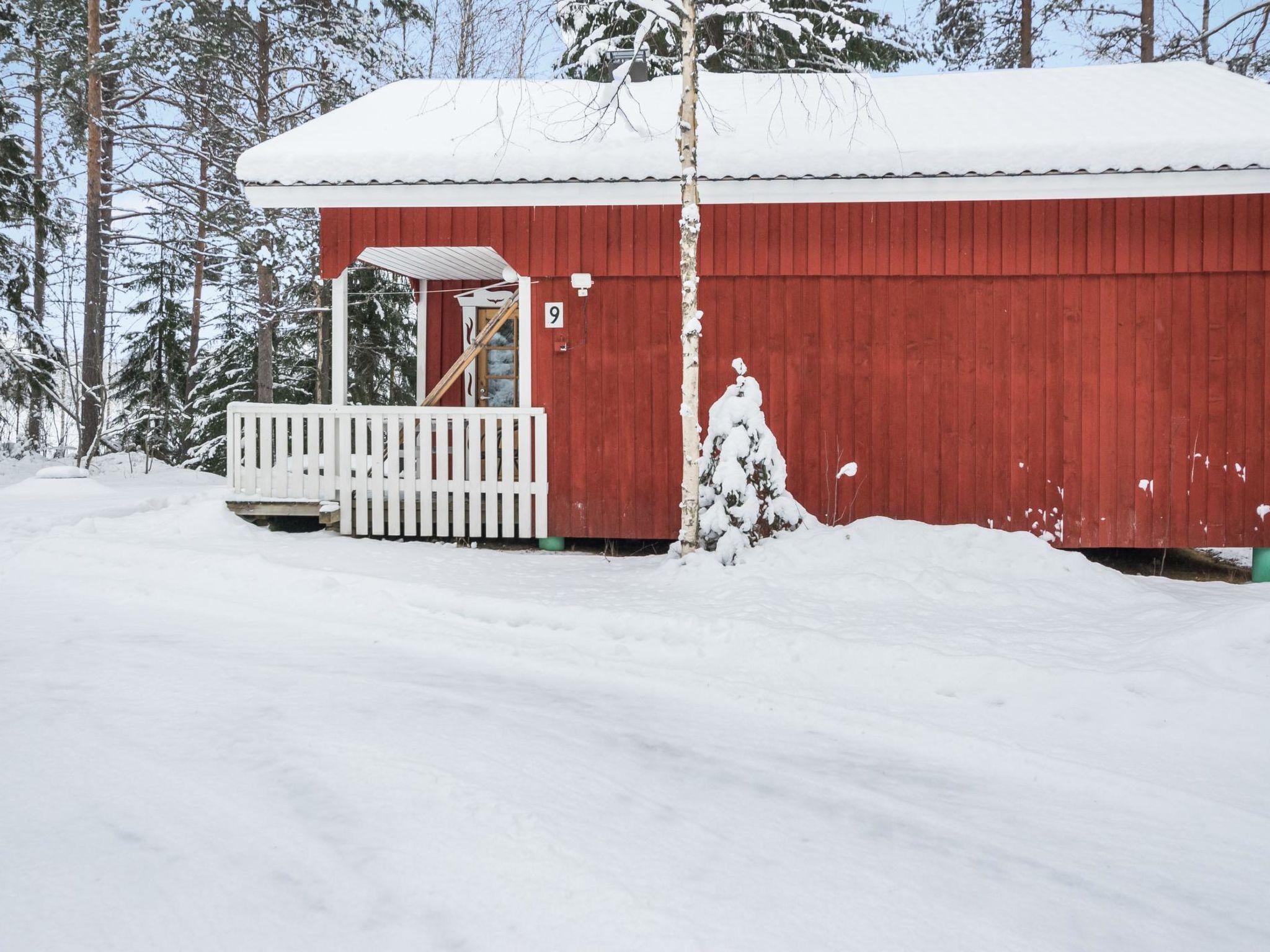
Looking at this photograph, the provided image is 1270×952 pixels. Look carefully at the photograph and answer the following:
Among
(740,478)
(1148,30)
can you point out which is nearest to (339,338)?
(740,478)

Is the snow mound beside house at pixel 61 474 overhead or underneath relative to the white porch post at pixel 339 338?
underneath

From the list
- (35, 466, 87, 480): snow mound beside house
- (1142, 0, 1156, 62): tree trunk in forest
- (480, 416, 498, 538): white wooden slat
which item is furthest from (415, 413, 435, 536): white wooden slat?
(1142, 0, 1156, 62): tree trunk in forest

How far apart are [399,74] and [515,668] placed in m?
15.0

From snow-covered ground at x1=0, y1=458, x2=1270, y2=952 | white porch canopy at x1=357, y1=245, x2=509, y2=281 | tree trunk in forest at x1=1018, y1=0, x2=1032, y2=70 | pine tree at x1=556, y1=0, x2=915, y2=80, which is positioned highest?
tree trunk in forest at x1=1018, y1=0, x2=1032, y2=70

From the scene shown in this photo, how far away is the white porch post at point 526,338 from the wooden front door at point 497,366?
290 cm

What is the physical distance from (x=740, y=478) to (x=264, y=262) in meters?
11.0

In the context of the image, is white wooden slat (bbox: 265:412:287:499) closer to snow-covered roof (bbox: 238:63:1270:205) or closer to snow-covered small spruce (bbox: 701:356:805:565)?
snow-covered roof (bbox: 238:63:1270:205)

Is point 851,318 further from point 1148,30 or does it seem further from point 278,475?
point 1148,30

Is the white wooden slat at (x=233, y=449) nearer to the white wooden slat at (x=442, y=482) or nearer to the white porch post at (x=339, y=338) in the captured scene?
the white porch post at (x=339, y=338)

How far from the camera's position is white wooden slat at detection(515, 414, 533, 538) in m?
8.38

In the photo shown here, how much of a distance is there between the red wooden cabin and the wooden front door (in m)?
2.91

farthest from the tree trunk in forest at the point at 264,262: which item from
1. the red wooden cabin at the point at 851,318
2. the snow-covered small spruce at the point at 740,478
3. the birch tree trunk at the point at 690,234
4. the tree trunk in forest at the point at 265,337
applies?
the snow-covered small spruce at the point at 740,478

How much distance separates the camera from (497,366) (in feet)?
37.9

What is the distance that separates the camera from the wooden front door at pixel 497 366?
1145cm
